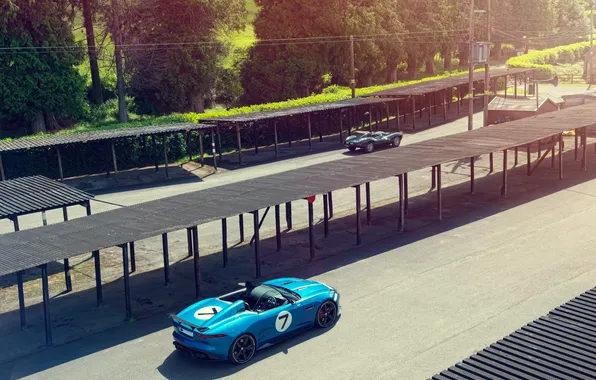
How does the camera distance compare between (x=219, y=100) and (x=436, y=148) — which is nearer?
(x=436, y=148)

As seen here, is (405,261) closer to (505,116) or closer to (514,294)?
(514,294)

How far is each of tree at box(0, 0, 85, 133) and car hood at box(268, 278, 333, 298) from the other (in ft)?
113

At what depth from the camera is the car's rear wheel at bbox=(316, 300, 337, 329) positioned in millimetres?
16797

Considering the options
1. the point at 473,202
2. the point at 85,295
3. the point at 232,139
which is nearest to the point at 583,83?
the point at 232,139

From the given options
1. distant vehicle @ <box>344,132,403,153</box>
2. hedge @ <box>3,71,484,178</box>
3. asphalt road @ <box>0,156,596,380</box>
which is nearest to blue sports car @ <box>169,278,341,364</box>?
asphalt road @ <box>0,156,596,380</box>

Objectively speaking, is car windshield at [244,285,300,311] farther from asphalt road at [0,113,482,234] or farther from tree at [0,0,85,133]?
tree at [0,0,85,133]

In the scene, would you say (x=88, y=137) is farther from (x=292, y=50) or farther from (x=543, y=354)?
A: (x=543, y=354)

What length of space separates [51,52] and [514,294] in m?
38.8

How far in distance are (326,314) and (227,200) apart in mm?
6400

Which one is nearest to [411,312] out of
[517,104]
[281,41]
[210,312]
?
[210,312]

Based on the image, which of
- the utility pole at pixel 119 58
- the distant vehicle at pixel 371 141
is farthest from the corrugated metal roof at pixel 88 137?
the utility pole at pixel 119 58

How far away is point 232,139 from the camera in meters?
46.7

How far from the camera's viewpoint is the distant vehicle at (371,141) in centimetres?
4294

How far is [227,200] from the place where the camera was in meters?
21.9
